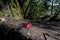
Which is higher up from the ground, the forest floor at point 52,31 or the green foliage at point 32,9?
the forest floor at point 52,31

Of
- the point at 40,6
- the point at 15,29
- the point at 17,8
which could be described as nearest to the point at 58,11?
the point at 40,6

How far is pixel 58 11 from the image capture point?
937 centimetres

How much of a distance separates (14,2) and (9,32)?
4.85 meters

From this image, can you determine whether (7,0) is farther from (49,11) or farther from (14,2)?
(49,11)

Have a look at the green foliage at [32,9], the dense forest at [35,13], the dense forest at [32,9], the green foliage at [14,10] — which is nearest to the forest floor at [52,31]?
the dense forest at [35,13]

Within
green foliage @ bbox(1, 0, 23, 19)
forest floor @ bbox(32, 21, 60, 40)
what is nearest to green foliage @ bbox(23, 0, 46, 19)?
green foliage @ bbox(1, 0, 23, 19)

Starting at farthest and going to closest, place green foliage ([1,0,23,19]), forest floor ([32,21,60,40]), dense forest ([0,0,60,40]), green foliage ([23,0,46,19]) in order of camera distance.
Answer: green foliage ([23,0,46,19]) → green foliage ([1,0,23,19]) → dense forest ([0,0,60,40]) → forest floor ([32,21,60,40])

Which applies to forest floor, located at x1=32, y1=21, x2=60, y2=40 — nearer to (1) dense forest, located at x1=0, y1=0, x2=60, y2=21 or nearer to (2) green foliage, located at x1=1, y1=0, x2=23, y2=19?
(2) green foliage, located at x1=1, y1=0, x2=23, y2=19

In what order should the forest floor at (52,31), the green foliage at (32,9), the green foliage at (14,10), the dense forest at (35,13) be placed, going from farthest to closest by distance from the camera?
the green foliage at (32,9) < the green foliage at (14,10) < the dense forest at (35,13) < the forest floor at (52,31)

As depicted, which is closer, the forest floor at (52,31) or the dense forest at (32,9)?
the forest floor at (52,31)

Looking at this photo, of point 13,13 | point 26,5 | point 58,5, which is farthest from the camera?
point 58,5

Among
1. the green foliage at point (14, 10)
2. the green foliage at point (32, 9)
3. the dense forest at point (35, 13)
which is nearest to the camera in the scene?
the dense forest at point (35, 13)

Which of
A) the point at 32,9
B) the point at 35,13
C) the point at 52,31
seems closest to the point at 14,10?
the point at 32,9

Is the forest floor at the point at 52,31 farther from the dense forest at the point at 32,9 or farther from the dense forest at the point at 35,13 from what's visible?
the dense forest at the point at 32,9
